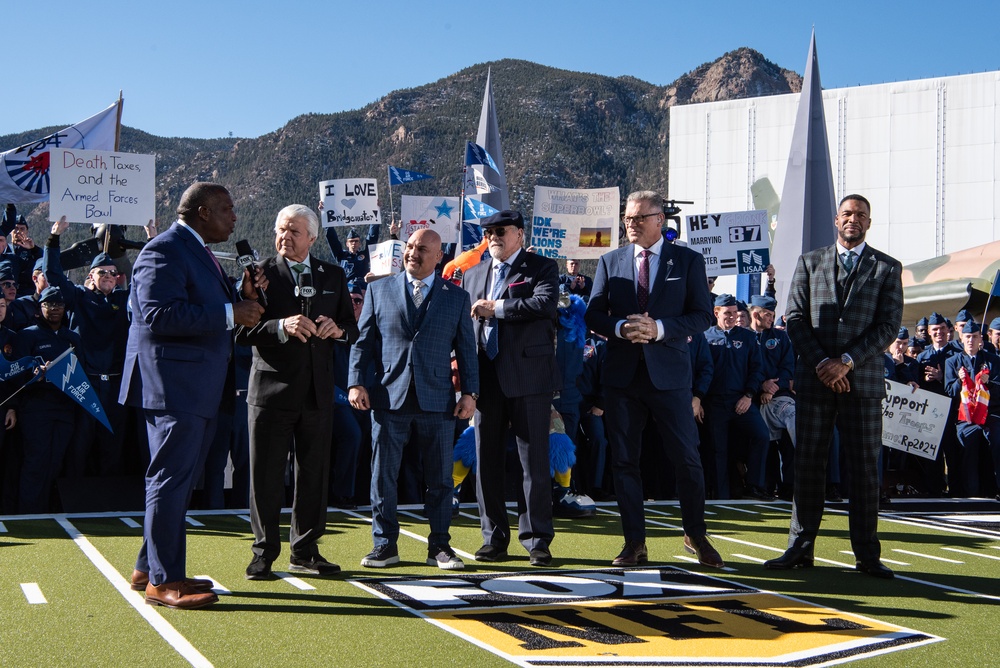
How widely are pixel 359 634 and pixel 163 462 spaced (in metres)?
1.40

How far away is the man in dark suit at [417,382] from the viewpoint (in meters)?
7.07

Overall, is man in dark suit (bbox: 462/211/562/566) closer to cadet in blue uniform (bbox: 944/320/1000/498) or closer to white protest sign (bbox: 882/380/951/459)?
white protest sign (bbox: 882/380/951/459)

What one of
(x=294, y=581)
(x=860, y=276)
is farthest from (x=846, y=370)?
(x=294, y=581)

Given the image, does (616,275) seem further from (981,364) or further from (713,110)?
(713,110)

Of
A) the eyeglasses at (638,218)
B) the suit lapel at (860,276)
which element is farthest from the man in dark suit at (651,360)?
the suit lapel at (860,276)

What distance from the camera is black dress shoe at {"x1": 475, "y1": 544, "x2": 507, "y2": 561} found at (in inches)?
287

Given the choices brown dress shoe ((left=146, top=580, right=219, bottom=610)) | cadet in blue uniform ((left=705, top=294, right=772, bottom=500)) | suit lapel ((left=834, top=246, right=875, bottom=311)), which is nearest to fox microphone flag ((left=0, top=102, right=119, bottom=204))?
cadet in blue uniform ((left=705, top=294, right=772, bottom=500))

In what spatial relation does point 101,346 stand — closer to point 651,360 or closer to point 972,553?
point 651,360

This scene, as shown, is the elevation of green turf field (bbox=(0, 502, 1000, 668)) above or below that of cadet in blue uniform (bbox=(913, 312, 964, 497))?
below

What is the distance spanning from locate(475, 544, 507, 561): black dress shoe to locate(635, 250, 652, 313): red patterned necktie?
1849mm

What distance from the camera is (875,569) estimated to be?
7094mm

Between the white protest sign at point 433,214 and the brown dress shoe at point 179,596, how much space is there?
10398 millimetres

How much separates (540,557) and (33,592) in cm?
300

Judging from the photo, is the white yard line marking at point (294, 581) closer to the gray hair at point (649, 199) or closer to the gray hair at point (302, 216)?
the gray hair at point (302, 216)
